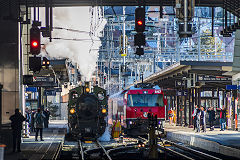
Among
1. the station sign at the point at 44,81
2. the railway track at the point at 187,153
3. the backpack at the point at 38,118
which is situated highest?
the station sign at the point at 44,81

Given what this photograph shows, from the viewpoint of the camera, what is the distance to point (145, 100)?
99.1 ft

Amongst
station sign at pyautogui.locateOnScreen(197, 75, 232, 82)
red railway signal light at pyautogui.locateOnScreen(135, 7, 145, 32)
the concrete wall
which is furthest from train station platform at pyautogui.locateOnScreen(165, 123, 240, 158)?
the concrete wall

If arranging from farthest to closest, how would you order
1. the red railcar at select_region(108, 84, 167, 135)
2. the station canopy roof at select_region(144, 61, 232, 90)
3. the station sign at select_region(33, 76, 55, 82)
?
1. the station sign at select_region(33, 76, 55, 82)
2. the red railcar at select_region(108, 84, 167, 135)
3. the station canopy roof at select_region(144, 61, 232, 90)

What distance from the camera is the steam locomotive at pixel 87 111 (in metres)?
24.3

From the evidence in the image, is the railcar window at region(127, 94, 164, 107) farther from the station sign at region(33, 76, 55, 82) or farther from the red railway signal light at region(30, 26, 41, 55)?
the red railway signal light at region(30, 26, 41, 55)

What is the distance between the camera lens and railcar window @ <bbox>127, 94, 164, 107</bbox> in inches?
1182

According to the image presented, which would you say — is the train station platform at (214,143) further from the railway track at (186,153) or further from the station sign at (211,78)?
the station sign at (211,78)

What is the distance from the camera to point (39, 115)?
25750mm

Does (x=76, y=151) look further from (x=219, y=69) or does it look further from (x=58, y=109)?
(x=58, y=109)

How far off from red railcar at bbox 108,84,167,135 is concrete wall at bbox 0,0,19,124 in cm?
867

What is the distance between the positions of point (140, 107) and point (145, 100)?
0.58 m

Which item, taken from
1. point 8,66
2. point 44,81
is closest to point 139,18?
point 8,66

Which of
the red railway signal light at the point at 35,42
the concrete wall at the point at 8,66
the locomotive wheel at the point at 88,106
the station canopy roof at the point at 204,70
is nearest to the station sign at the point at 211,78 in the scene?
the station canopy roof at the point at 204,70

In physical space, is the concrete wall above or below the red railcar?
above
